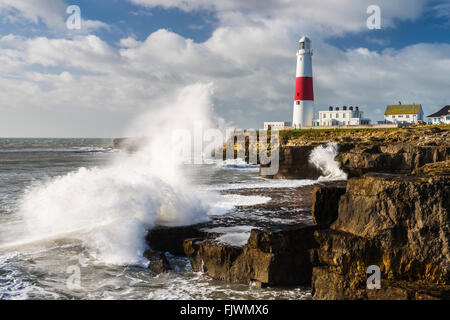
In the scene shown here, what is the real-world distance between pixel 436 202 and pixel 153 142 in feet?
93.1

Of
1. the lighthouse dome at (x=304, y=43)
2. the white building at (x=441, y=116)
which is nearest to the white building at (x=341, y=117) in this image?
the white building at (x=441, y=116)

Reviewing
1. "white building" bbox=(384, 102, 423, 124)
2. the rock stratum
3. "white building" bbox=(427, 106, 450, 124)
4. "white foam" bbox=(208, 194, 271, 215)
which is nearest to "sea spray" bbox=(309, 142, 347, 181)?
"white foam" bbox=(208, 194, 271, 215)

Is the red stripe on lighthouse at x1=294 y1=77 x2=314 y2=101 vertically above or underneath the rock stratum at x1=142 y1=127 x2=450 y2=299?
above

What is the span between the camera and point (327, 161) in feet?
68.0

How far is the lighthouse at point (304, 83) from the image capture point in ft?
104

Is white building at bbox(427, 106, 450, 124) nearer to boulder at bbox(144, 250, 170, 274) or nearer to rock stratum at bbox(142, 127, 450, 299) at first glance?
rock stratum at bbox(142, 127, 450, 299)

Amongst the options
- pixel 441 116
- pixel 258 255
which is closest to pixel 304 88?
pixel 441 116

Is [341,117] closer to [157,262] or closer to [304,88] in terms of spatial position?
[304,88]

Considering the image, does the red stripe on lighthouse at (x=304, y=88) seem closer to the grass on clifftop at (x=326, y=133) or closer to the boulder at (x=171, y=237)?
the grass on clifftop at (x=326, y=133)

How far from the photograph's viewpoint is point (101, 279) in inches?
246

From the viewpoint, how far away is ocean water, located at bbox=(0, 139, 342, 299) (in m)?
5.85

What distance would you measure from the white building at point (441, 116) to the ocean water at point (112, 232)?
133 feet
